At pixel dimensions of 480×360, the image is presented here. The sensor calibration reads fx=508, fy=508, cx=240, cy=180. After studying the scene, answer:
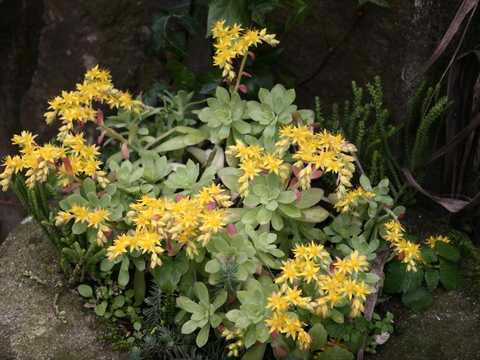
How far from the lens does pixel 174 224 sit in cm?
158

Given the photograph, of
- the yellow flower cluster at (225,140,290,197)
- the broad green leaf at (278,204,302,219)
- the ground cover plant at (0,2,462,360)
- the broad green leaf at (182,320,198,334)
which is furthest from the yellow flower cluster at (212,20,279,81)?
the broad green leaf at (182,320,198,334)

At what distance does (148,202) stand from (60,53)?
144cm

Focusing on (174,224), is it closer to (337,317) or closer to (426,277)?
(337,317)

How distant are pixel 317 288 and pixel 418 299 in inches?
19.7

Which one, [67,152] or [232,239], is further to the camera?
[67,152]

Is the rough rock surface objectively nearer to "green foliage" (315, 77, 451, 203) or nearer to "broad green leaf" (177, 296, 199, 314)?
"broad green leaf" (177, 296, 199, 314)

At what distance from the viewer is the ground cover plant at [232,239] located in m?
1.60

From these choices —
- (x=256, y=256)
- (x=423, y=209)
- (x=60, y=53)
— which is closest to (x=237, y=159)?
(x=256, y=256)

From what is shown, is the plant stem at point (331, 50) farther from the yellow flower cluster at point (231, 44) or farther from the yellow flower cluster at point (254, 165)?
the yellow flower cluster at point (254, 165)

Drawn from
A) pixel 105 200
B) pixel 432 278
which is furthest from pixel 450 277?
pixel 105 200

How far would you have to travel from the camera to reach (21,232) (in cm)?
216

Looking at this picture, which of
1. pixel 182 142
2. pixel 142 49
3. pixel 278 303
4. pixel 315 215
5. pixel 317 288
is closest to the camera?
pixel 278 303

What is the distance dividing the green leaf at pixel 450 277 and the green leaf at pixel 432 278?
0.07ft

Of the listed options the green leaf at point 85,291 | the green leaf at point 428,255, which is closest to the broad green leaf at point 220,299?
the green leaf at point 85,291
